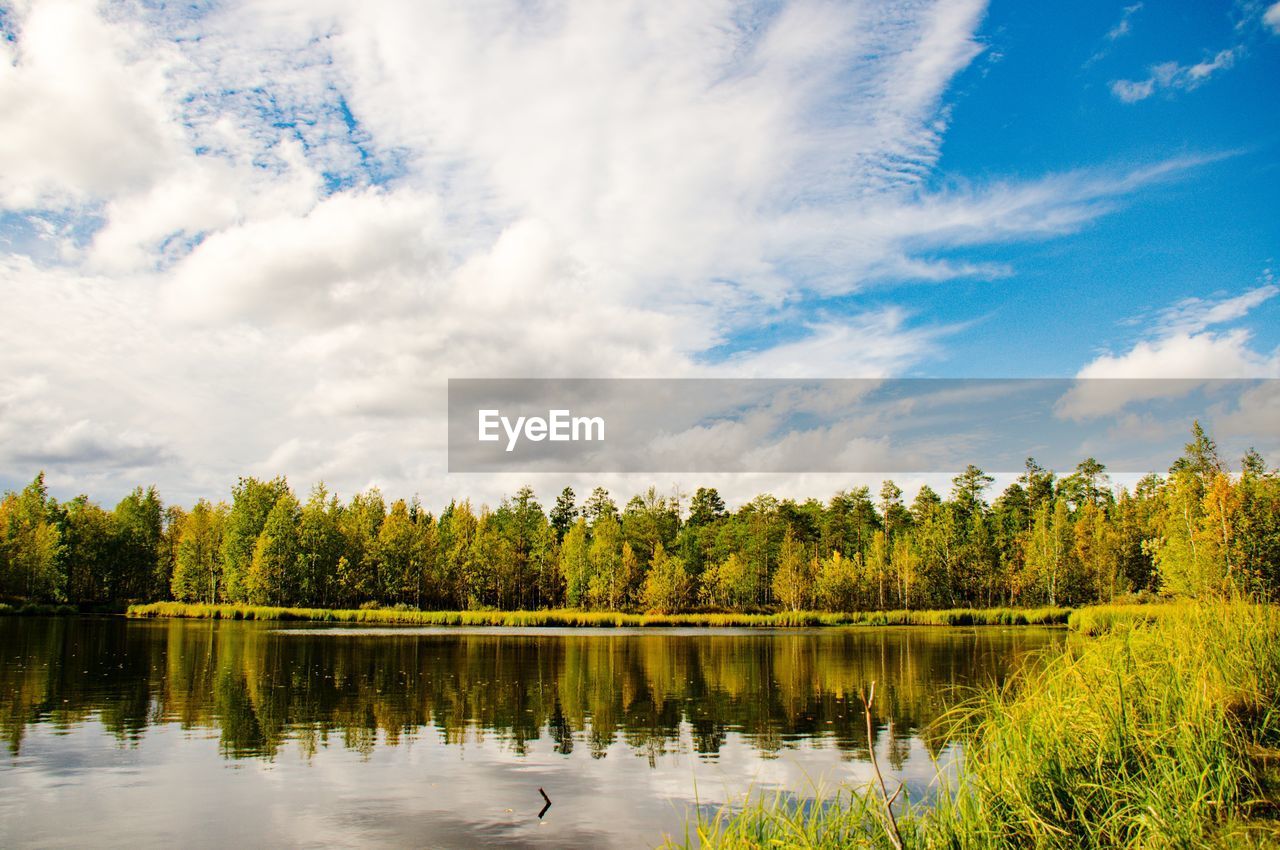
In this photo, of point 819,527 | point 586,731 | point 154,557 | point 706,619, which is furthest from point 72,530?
point 586,731

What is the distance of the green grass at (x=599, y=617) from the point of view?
252ft

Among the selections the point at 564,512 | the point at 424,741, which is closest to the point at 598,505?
the point at 564,512

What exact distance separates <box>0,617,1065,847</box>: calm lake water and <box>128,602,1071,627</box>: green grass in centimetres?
3908

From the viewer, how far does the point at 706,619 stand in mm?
81438

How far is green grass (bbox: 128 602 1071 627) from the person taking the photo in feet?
252

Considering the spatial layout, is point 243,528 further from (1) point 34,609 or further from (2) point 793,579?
(2) point 793,579

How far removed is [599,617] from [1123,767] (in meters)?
71.9

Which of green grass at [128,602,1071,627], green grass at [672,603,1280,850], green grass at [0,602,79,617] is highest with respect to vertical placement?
green grass at [672,603,1280,850]

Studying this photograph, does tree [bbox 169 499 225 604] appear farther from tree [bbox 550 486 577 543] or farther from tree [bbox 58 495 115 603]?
tree [bbox 550 486 577 543]

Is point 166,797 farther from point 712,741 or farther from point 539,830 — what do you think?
point 712,741

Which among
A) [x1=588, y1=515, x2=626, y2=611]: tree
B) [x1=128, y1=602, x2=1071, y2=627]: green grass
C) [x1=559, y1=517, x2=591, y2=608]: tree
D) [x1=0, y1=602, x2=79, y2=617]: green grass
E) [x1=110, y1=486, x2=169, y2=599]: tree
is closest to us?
[x1=128, y1=602, x2=1071, y2=627]: green grass

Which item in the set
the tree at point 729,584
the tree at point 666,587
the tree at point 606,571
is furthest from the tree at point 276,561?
the tree at point 729,584

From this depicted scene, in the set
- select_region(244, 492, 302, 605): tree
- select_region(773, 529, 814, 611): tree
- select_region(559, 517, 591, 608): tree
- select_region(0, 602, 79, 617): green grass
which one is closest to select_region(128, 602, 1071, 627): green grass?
select_region(0, 602, 79, 617): green grass

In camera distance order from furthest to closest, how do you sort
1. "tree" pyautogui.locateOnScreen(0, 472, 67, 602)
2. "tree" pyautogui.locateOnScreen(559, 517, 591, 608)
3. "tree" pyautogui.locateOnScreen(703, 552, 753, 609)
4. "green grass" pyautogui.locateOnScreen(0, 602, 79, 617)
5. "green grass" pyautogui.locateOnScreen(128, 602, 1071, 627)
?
1. "tree" pyautogui.locateOnScreen(559, 517, 591, 608)
2. "tree" pyautogui.locateOnScreen(703, 552, 753, 609)
3. "tree" pyautogui.locateOnScreen(0, 472, 67, 602)
4. "green grass" pyautogui.locateOnScreen(0, 602, 79, 617)
5. "green grass" pyautogui.locateOnScreen(128, 602, 1071, 627)
